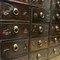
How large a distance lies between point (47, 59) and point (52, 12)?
49cm

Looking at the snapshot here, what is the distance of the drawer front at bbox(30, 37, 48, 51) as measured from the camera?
1258 mm

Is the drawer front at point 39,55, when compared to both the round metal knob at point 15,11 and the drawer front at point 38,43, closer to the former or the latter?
the drawer front at point 38,43

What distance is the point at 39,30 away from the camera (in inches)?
51.3

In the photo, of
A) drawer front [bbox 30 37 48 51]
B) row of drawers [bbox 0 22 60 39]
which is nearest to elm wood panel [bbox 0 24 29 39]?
row of drawers [bbox 0 22 60 39]

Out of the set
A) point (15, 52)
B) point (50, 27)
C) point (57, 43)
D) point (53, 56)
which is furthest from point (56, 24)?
point (15, 52)

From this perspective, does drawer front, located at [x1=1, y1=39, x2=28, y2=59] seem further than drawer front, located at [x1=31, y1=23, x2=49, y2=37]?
No

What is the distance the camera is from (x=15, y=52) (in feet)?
3.63

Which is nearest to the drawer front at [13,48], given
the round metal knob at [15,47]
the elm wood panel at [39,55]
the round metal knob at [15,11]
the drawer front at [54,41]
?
the round metal knob at [15,47]

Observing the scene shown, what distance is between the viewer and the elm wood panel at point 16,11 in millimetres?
991

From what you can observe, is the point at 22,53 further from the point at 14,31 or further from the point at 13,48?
the point at 14,31

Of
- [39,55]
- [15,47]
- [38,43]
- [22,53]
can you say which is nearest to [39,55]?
[39,55]

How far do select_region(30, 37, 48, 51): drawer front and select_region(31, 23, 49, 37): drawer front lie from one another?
0.04m

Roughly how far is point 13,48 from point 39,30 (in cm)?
34

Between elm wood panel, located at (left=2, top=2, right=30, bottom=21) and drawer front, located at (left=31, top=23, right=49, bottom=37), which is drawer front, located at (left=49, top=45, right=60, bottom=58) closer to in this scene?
drawer front, located at (left=31, top=23, right=49, bottom=37)
